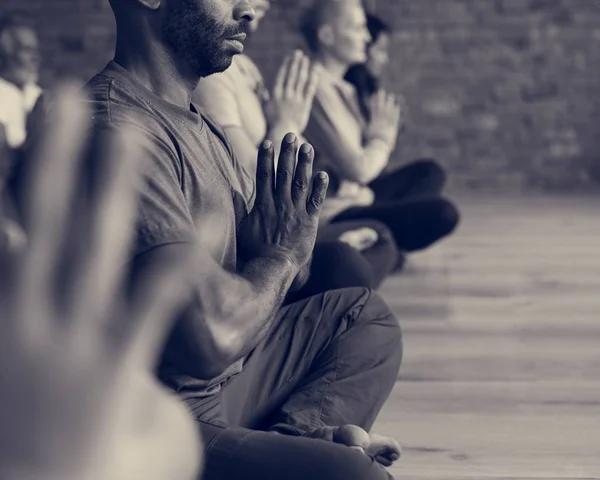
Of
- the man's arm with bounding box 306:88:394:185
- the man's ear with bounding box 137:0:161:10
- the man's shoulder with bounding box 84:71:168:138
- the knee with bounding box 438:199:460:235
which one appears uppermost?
the man's ear with bounding box 137:0:161:10

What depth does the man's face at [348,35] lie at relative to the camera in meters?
3.98

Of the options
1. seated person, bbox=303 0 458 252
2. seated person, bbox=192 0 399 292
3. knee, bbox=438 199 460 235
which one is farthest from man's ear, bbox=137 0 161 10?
knee, bbox=438 199 460 235

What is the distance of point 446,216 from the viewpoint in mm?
4121

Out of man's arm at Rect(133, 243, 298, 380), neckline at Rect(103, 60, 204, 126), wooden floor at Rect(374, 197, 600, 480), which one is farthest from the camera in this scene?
wooden floor at Rect(374, 197, 600, 480)

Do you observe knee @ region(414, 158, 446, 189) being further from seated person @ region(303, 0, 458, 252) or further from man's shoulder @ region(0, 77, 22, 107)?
man's shoulder @ region(0, 77, 22, 107)

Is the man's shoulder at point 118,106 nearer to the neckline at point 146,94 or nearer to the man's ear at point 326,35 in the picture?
the neckline at point 146,94

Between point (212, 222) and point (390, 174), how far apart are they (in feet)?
11.3

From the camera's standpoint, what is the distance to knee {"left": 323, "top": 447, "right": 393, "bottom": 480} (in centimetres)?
136

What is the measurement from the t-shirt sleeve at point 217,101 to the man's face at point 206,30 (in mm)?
1146

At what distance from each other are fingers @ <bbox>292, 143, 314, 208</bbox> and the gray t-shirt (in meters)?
0.13

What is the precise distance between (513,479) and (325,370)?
0.45 metres

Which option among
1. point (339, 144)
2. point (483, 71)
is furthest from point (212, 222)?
point (483, 71)

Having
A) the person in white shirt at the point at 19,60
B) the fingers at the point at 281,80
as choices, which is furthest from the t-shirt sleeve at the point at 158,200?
the person in white shirt at the point at 19,60

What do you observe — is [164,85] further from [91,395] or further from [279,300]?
[91,395]
